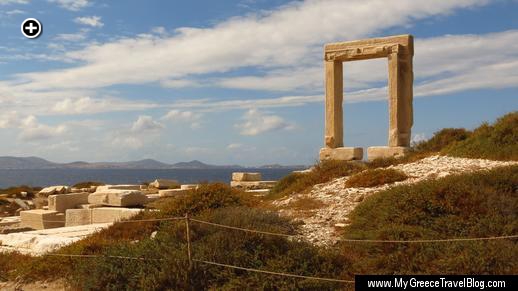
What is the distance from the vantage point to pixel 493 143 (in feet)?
51.9

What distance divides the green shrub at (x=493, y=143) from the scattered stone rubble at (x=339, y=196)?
0.53 meters

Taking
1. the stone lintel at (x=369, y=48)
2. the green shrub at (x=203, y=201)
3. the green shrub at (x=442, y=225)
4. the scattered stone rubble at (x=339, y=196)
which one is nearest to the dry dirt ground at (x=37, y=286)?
the green shrub at (x=203, y=201)

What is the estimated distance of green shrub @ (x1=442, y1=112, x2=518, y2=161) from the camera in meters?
15.0

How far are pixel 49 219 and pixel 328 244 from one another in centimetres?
1026

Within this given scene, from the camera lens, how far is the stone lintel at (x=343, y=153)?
20.3 meters

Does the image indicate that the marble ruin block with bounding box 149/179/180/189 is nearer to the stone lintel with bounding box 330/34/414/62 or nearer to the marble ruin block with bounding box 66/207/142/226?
the stone lintel with bounding box 330/34/414/62

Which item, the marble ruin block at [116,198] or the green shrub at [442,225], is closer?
the green shrub at [442,225]

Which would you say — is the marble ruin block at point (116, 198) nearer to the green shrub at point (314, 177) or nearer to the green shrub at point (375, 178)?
the green shrub at point (314, 177)

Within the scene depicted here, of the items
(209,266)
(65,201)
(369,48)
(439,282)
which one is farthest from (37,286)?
(369,48)

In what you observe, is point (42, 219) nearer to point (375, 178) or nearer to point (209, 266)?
point (375, 178)

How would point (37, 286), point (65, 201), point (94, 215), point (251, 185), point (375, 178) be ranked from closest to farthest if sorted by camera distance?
point (37, 286) → point (375, 178) → point (94, 215) → point (65, 201) → point (251, 185)

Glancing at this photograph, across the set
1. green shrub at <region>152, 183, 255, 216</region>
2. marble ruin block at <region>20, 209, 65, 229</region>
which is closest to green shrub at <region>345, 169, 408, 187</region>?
green shrub at <region>152, 183, 255, 216</region>

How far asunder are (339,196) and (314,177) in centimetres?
338

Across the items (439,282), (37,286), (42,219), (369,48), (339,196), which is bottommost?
(37,286)
